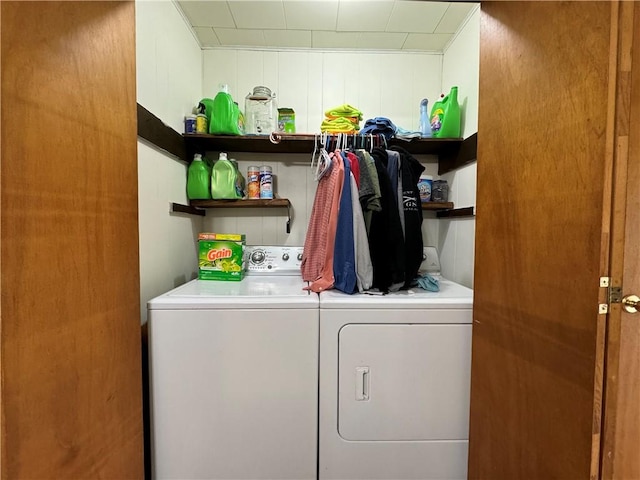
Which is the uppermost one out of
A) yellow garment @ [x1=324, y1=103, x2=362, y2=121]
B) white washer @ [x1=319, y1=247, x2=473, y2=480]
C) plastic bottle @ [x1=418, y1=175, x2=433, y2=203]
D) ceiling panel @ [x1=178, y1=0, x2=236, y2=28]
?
ceiling panel @ [x1=178, y1=0, x2=236, y2=28]

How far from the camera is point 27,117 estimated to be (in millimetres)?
692

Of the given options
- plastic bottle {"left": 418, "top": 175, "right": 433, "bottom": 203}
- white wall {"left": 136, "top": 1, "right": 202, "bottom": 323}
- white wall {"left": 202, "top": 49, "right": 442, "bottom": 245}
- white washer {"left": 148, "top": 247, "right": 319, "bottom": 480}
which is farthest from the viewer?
white wall {"left": 202, "top": 49, "right": 442, "bottom": 245}

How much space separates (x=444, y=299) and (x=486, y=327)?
216mm

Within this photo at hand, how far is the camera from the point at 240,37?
201 cm

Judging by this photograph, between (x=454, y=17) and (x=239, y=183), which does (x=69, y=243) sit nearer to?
(x=239, y=183)

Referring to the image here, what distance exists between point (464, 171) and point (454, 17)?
0.93 m

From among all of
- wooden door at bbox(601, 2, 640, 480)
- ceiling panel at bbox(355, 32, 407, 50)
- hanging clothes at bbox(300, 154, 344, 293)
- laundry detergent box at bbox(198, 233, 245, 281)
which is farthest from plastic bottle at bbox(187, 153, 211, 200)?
wooden door at bbox(601, 2, 640, 480)

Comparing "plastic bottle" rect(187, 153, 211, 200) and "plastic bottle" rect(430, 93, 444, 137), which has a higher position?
"plastic bottle" rect(430, 93, 444, 137)

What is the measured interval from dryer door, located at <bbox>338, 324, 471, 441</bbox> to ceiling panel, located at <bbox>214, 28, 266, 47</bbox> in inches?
76.0

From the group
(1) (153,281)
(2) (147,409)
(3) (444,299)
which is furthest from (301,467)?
(1) (153,281)

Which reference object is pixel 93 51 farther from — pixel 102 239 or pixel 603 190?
pixel 603 190

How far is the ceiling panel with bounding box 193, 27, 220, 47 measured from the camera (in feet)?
6.37

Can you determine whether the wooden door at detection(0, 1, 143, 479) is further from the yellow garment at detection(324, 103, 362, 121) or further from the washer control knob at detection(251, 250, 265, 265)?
the yellow garment at detection(324, 103, 362, 121)

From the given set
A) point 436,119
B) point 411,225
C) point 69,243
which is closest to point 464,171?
point 436,119
